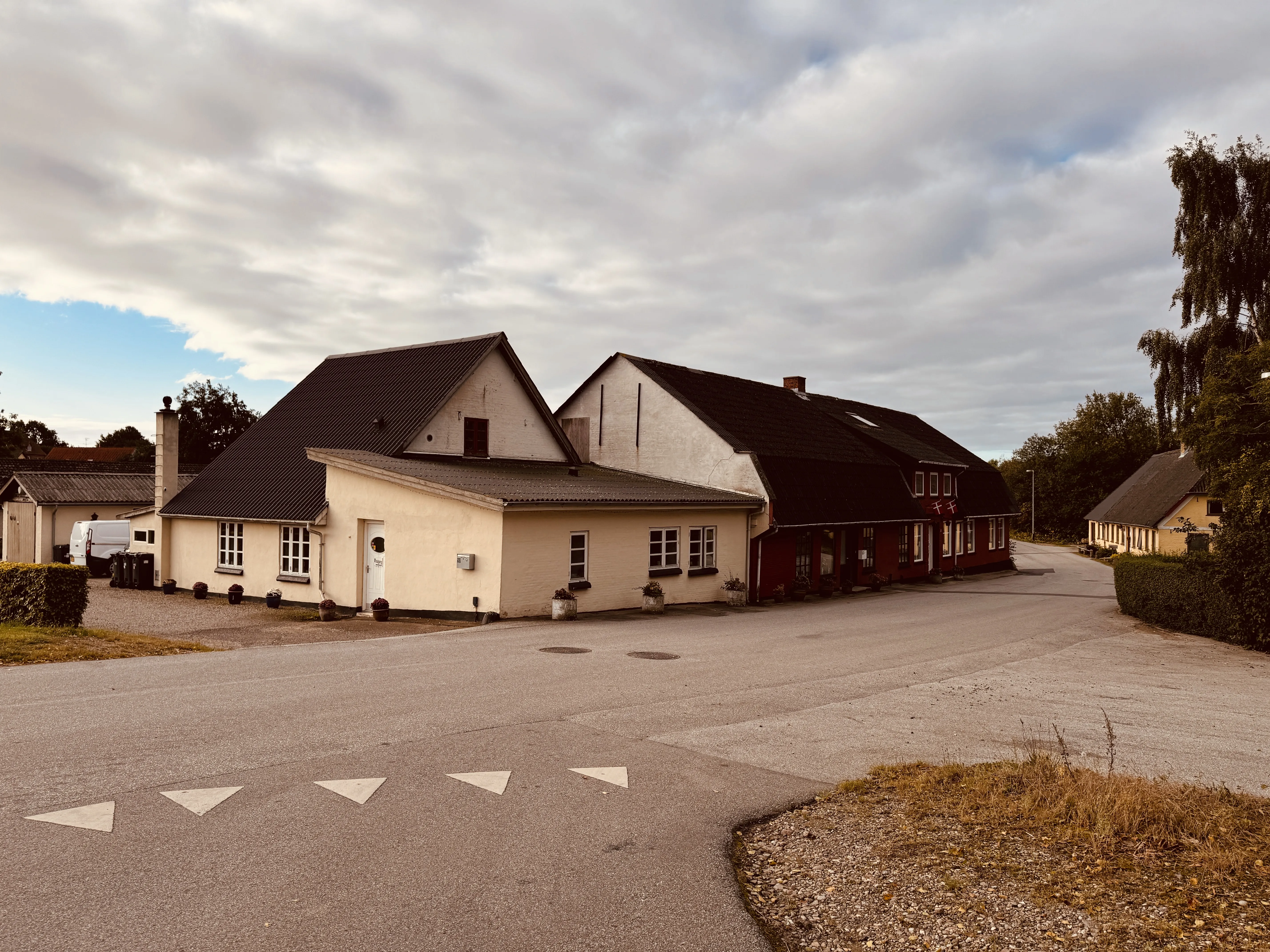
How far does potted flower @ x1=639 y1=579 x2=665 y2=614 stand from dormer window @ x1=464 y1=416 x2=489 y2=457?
7.58 m

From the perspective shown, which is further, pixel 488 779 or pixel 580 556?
pixel 580 556

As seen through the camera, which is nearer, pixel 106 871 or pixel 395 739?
pixel 106 871

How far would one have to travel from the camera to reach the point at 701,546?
24.6m

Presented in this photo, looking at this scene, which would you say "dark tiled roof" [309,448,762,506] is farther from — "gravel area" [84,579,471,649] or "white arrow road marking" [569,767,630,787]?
"white arrow road marking" [569,767,630,787]

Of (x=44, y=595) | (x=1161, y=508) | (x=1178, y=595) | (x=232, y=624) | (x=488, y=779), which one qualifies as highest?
(x=1161, y=508)

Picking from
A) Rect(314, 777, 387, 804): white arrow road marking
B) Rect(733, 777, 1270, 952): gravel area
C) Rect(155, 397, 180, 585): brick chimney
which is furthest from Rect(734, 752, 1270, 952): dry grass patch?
Rect(155, 397, 180, 585): brick chimney

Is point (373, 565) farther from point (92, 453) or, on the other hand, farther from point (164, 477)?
point (92, 453)

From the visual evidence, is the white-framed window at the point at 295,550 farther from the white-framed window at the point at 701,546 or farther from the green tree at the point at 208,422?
the green tree at the point at 208,422

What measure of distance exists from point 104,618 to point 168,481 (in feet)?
26.8

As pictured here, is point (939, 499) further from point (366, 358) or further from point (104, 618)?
point (104, 618)

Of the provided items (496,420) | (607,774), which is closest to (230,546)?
(496,420)

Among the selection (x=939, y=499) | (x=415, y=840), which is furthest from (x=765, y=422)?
(x=415, y=840)

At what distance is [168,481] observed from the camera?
26.7m

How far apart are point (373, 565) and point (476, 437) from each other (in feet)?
21.8
